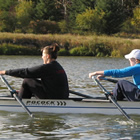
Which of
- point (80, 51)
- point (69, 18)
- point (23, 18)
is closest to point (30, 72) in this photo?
point (80, 51)

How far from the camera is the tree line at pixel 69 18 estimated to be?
62.5m

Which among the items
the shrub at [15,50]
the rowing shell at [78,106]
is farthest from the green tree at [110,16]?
the rowing shell at [78,106]

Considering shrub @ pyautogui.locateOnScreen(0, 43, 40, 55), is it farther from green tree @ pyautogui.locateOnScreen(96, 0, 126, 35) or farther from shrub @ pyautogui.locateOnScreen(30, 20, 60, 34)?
green tree @ pyautogui.locateOnScreen(96, 0, 126, 35)

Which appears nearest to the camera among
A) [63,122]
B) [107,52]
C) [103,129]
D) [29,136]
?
[29,136]

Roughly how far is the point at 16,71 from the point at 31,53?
111 ft

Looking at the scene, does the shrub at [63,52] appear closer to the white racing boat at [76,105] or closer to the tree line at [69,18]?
the tree line at [69,18]

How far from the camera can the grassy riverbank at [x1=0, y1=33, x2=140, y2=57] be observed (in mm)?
43219

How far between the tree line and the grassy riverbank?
15.0 metres

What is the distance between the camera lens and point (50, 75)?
1062 centimetres

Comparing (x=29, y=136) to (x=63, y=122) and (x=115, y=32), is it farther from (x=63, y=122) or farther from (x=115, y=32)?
(x=115, y=32)

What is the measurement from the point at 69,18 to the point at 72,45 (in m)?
24.8

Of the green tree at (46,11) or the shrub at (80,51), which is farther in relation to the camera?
the green tree at (46,11)

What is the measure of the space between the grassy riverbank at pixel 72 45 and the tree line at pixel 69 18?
49.1 feet

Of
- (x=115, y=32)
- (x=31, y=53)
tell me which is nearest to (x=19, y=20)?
(x=115, y=32)
